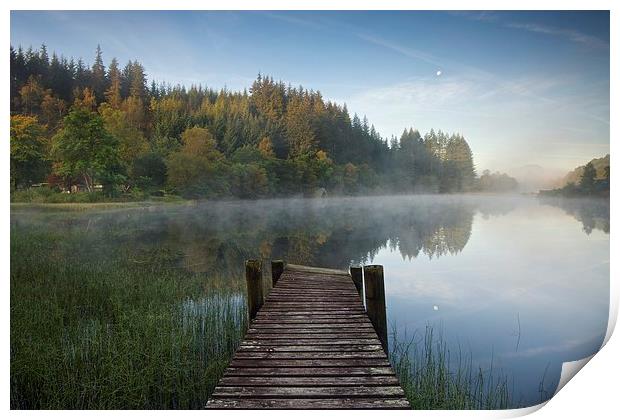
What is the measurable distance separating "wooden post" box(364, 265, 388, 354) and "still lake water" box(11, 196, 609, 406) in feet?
4.44

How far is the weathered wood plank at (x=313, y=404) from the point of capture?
2.19 metres

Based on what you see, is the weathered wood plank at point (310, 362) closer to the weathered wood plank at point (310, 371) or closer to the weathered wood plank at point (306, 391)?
the weathered wood plank at point (310, 371)

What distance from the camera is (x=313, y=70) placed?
554cm

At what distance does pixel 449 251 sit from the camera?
7.20 meters

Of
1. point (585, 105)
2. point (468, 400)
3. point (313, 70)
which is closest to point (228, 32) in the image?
point (313, 70)

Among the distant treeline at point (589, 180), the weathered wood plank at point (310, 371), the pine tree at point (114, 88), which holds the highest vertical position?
the pine tree at point (114, 88)

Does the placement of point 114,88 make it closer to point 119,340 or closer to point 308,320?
point 119,340

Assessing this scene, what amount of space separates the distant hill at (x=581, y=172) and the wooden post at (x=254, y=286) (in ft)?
11.0

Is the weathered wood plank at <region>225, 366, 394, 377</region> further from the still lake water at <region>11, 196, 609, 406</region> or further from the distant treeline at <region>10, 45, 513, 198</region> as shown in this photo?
the distant treeline at <region>10, 45, 513, 198</region>

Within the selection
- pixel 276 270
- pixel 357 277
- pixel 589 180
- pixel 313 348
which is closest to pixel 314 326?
pixel 313 348

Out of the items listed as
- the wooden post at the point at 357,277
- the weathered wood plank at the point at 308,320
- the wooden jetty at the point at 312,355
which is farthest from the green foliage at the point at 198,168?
the weathered wood plank at the point at 308,320

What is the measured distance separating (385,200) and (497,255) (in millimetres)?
1921

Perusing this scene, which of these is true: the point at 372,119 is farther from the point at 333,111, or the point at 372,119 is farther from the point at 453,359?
the point at 453,359
